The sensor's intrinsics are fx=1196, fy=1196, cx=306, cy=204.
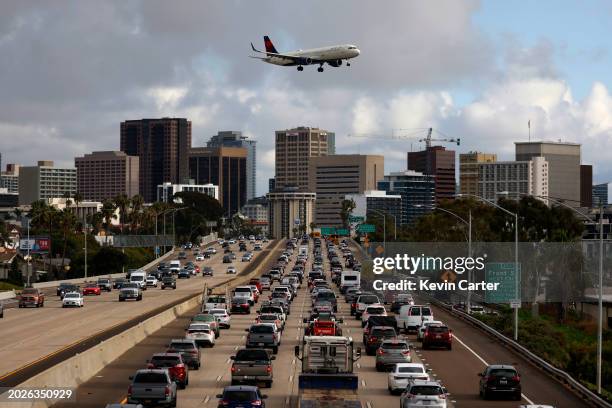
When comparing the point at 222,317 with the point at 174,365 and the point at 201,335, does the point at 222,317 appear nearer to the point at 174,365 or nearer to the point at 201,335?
the point at 201,335

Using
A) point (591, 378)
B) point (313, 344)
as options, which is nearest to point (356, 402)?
point (313, 344)

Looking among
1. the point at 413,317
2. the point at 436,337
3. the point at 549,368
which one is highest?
the point at 413,317

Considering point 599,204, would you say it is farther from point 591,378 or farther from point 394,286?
point 394,286

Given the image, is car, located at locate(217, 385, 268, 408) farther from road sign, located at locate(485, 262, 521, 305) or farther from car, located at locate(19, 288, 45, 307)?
car, located at locate(19, 288, 45, 307)

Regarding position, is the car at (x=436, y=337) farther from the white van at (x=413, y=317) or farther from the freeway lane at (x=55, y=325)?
the freeway lane at (x=55, y=325)

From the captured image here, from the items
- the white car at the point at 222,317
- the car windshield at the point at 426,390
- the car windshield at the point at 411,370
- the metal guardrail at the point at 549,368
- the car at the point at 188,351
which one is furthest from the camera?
the white car at the point at 222,317

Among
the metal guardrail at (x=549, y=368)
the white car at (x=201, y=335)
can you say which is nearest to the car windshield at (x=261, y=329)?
the white car at (x=201, y=335)

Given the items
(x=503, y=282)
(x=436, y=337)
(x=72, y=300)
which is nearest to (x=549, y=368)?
(x=436, y=337)
